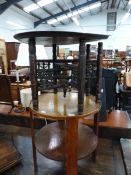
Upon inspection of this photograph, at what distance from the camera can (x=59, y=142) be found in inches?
53.4

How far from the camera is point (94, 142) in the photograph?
52.3 inches

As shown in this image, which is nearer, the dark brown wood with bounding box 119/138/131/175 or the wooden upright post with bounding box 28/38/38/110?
the wooden upright post with bounding box 28/38/38/110

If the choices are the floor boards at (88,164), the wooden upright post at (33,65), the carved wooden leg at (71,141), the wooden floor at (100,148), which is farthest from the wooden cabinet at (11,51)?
the carved wooden leg at (71,141)

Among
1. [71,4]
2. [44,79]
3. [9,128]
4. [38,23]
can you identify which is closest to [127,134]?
[44,79]

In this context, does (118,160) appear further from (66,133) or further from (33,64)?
(33,64)

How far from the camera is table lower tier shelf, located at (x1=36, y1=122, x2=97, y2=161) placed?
1.20m

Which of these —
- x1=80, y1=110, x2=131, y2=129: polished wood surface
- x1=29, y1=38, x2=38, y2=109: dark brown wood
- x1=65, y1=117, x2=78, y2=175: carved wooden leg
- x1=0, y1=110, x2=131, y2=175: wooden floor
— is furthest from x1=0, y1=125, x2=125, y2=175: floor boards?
x1=29, y1=38, x2=38, y2=109: dark brown wood

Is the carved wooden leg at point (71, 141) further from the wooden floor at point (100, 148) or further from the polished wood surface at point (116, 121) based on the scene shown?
the polished wood surface at point (116, 121)

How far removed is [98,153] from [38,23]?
29.3 feet

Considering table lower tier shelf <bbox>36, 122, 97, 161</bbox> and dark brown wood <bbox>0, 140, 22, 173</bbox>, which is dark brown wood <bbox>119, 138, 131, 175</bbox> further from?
dark brown wood <bbox>0, 140, 22, 173</bbox>

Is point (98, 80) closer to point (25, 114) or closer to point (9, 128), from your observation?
point (25, 114)

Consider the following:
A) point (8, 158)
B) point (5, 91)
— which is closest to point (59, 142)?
point (8, 158)

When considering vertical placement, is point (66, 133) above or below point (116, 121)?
above

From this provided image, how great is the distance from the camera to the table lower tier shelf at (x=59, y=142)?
3.95ft
